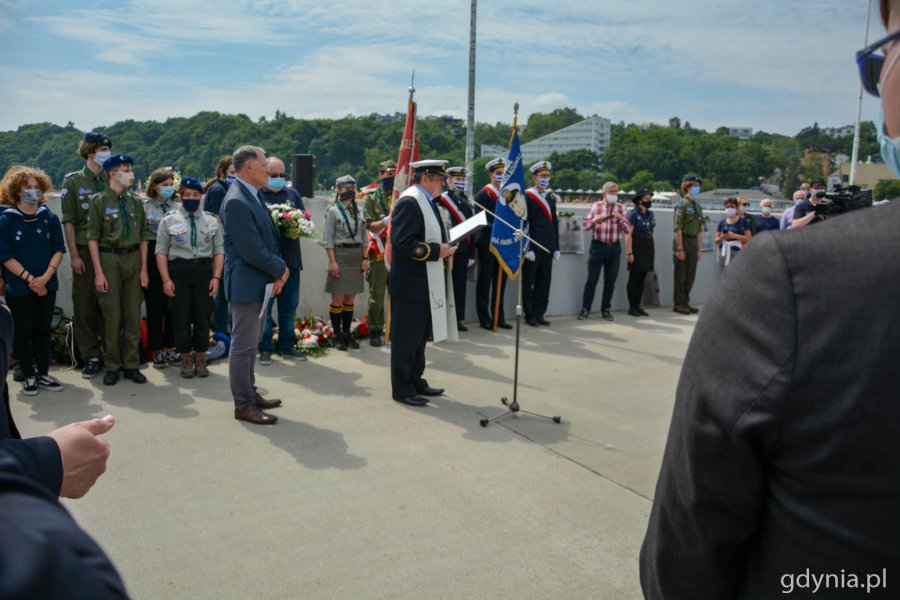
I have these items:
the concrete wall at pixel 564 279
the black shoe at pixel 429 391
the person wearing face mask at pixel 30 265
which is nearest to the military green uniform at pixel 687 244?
the concrete wall at pixel 564 279

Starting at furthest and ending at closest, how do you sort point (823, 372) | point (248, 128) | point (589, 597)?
point (248, 128) < point (589, 597) < point (823, 372)

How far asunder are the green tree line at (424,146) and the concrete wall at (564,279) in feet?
8.91

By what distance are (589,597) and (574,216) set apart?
26.3 ft

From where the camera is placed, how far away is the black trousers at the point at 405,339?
19.9ft

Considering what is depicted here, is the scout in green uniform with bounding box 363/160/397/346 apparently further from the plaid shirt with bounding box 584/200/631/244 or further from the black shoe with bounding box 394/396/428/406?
the plaid shirt with bounding box 584/200/631/244

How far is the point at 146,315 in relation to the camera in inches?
281

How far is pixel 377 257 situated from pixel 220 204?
1887 millimetres

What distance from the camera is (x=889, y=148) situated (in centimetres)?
110

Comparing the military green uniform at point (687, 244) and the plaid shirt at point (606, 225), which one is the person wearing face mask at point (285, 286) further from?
the military green uniform at point (687, 244)

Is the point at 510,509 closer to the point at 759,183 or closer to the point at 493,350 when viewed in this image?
the point at 493,350

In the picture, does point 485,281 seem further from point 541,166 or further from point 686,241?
point 686,241

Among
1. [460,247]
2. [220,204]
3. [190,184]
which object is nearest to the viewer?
[190,184]

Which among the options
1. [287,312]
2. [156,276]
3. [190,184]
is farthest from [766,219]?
[156,276]

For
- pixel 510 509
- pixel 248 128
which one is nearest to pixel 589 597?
pixel 510 509
